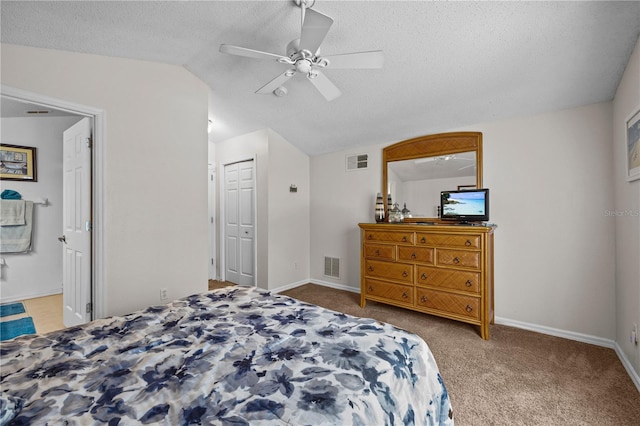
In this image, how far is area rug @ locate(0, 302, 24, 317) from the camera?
3.22 m

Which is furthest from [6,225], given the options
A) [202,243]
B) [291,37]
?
[291,37]

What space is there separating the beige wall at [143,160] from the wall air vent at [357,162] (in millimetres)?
2100

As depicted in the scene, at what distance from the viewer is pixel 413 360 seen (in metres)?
1.15

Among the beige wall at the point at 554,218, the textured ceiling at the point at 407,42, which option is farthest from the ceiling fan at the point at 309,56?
the beige wall at the point at 554,218

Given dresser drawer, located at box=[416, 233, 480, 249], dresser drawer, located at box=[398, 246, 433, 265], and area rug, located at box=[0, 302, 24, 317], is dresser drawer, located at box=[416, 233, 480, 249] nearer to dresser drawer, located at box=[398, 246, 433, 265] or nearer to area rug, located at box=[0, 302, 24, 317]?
dresser drawer, located at box=[398, 246, 433, 265]

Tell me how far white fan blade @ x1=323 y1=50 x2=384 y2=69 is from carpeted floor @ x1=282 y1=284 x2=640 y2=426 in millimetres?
2317

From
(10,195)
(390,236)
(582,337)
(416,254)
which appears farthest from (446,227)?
(10,195)

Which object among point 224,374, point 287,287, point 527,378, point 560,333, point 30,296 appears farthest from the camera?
point 287,287

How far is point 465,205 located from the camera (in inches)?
119

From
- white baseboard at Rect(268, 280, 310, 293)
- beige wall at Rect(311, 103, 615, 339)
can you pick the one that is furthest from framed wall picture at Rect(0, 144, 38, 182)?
beige wall at Rect(311, 103, 615, 339)

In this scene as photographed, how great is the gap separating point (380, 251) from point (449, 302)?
917 millimetres

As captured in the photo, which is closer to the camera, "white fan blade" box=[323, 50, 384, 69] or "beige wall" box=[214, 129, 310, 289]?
"white fan blade" box=[323, 50, 384, 69]

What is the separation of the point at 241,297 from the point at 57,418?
3.56 ft

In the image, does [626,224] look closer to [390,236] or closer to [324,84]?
[390,236]
